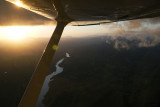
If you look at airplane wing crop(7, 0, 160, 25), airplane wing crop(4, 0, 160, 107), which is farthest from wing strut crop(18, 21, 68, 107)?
airplane wing crop(7, 0, 160, 25)

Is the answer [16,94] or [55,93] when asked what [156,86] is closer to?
[55,93]

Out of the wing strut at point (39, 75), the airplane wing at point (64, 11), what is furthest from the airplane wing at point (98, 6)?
the wing strut at point (39, 75)

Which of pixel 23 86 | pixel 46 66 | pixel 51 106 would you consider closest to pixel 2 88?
pixel 23 86

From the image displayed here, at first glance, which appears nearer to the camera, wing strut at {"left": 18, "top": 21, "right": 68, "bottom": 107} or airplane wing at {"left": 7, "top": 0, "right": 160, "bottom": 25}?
airplane wing at {"left": 7, "top": 0, "right": 160, "bottom": 25}

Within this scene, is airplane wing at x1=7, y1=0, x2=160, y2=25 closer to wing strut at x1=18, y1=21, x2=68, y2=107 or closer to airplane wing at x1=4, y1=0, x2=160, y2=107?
airplane wing at x1=4, y1=0, x2=160, y2=107

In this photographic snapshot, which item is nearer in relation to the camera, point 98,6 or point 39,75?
point 98,6

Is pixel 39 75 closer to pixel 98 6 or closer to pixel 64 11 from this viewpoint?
pixel 64 11

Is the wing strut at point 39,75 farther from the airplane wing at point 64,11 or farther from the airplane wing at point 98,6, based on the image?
the airplane wing at point 98,6

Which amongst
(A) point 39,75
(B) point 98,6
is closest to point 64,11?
(B) point 98,6
